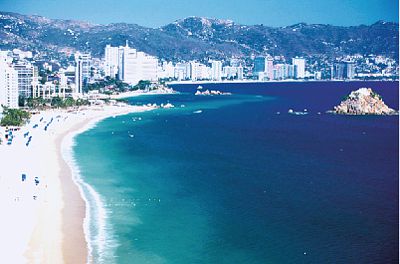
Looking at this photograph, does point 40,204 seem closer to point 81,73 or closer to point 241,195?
point 241,195

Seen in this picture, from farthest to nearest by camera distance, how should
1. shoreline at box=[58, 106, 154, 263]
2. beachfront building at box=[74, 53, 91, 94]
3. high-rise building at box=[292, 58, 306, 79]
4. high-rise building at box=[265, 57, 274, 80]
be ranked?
high-rise building at box=[292, 58, 306, 79] < high-rise building at box=[265, 57, 274, 80] < beachfront building at box=[74, 53, 91, 94] < shoreline at box=[58, 106, 154, 263]

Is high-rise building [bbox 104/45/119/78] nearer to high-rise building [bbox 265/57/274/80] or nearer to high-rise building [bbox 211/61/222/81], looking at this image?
high-rise building [bbox 211/61/222/81]

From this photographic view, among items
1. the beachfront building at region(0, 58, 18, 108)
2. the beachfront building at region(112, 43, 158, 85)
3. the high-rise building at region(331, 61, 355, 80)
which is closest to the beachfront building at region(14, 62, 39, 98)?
the beachfront building at region(0, 58, 18, 108)

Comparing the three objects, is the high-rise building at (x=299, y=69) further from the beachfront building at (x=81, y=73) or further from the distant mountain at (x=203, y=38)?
the beachfront building at (x=81, y=73)

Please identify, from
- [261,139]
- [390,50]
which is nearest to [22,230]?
[261,139]

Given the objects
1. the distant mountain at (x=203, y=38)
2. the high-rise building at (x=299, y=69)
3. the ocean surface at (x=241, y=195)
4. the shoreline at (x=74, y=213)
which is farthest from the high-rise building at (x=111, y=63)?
the high-rise building at (x=299, y=69)
